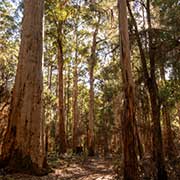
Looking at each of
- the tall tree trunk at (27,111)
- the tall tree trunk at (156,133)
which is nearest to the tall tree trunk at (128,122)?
the tall tree trunk at (156,133)

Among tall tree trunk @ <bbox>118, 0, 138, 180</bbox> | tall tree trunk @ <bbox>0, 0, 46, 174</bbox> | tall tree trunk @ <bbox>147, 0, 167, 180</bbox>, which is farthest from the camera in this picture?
tall tree trunk @ <bbox>147, 0, 167, 180</bbox>

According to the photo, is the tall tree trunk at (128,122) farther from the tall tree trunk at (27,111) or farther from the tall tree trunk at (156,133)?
the tall tree trunk at (27,111)

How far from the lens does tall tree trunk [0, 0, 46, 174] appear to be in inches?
291

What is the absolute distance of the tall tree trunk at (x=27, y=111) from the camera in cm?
740

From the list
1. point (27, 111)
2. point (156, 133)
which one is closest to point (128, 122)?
point (156, 133)

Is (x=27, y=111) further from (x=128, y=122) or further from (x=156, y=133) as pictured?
(x=156, y=133)

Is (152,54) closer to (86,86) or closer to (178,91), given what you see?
(178,91)

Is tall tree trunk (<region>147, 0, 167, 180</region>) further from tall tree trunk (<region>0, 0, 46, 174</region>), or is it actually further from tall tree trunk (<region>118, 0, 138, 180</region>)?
tall tree trunk (<region>0, 0, 46, 174</region>)

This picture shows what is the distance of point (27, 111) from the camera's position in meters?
7.65

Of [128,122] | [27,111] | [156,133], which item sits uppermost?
[27,111]

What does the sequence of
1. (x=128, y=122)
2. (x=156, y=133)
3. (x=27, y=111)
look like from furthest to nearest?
(x=156, y=133) < (x=27, y=111) < (x=128, y=122)

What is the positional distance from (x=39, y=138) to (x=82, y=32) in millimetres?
15421

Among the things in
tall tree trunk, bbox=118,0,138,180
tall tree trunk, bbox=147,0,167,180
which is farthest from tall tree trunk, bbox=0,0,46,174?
tall tree trunk, bbox=147,0,167,180

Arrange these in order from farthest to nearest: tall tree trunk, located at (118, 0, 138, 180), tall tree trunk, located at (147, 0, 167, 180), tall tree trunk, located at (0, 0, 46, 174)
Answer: tall tree trunk, located at (147, 0, 167, 180) → tall tree trunk, located at (0, 0, 46, 174) → tall tree trunk, located at (118, 0, 138, 180)
